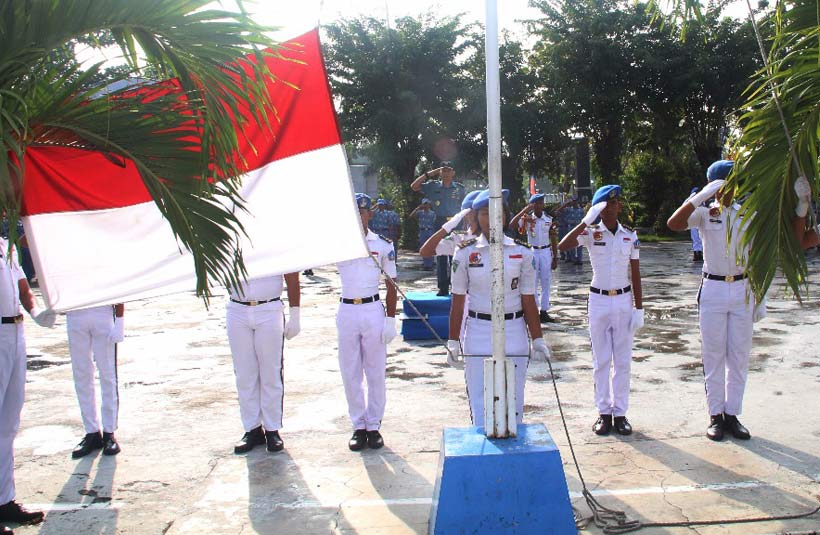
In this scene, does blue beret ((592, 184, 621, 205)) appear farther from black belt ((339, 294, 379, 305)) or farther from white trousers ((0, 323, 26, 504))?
white trousers ((0, 323, 26, 504))

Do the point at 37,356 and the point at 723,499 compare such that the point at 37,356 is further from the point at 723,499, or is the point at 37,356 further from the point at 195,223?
the point at 723,499

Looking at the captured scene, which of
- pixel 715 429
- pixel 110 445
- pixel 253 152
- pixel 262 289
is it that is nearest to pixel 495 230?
pixel 253 152

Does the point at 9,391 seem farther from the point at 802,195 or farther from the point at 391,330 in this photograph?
the point at 802,195

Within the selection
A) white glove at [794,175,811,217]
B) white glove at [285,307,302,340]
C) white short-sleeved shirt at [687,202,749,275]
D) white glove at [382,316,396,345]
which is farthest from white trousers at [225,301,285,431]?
white glove at [794,175,811,217]

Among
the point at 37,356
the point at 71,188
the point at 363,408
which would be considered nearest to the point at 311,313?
the point at 37,356

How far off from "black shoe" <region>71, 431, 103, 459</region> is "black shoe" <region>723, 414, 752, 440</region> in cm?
471

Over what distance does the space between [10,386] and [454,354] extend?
109 inches

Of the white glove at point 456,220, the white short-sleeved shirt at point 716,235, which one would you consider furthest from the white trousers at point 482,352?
the white short-sleeved shirt at point 716,235

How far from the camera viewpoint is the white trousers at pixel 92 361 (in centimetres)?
619

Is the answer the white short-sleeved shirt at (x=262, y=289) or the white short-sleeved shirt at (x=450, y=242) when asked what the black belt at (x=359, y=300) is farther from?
the white short-sleeved shirt at (x=450, y=242)

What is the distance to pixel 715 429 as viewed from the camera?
5.99 m

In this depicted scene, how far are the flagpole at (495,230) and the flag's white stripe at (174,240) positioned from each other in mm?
840

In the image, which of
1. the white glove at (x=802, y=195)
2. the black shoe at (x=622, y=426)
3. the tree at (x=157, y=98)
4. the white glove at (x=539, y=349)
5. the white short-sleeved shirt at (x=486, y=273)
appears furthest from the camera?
the black shoe at (x=622, y=426)

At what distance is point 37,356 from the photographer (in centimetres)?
1041
